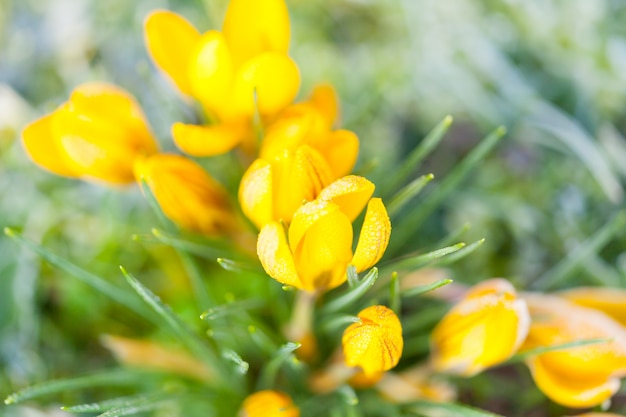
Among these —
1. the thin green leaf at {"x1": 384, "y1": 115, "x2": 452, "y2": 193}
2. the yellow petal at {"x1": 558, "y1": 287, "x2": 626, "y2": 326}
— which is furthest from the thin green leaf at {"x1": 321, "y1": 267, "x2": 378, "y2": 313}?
the yellow petal at {"x1": 558, "y1": 287, "x2": 626, "y2": 326}

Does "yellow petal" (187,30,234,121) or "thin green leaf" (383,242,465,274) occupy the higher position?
"yellow petal" (187,30,234,121)

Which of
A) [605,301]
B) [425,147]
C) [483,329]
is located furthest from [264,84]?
[605,301]

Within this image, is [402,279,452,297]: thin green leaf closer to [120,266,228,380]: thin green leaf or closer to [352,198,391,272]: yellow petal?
[352,198,391,272]: yellow petal

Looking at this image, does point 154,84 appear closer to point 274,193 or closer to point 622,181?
point 274,193

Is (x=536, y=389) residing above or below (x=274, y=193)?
below

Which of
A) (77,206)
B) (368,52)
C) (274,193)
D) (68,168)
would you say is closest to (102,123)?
(68,168)

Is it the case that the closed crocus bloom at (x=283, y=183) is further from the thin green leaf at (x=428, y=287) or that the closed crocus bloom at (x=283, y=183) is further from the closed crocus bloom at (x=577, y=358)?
the closed crocus bloom at (x=577, y=358)
